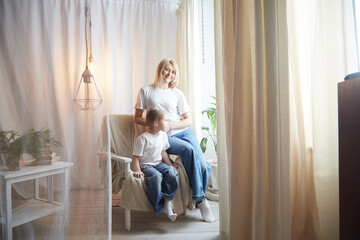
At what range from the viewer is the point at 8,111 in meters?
0.98

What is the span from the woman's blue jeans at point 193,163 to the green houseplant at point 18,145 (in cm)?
114

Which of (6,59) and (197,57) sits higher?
(197,57)

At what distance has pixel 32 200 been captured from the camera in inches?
40.1

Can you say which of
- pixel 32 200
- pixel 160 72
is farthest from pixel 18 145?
pixel 160 72

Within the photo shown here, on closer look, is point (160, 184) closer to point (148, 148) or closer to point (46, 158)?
point (148, 148)

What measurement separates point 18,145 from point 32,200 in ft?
0.77

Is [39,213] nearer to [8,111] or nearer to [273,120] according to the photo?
[8,111]

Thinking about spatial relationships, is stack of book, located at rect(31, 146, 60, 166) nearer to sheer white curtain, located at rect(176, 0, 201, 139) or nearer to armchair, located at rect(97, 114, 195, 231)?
armchair, located at rect(97, 114, 195, 231)

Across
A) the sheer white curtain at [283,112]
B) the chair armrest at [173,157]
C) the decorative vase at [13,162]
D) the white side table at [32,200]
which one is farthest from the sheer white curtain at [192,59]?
the decorative vase at [13,162]

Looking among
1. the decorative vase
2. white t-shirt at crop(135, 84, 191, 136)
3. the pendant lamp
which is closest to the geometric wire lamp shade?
the pendant lamp

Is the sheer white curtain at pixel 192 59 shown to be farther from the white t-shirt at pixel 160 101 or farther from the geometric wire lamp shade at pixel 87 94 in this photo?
the geometric wire lamp shade at pixel 87 94

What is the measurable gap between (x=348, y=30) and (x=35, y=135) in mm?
1510

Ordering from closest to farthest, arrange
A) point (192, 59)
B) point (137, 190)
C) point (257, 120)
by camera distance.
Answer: point (257, 120) → point (137, 190) → point (192, 59)

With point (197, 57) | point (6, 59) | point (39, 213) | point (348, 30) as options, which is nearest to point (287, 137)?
point (348, 30)
